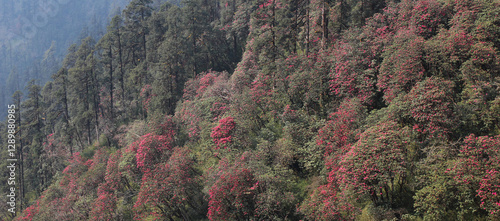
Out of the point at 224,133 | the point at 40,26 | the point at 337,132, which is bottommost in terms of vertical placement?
the point at 224,133

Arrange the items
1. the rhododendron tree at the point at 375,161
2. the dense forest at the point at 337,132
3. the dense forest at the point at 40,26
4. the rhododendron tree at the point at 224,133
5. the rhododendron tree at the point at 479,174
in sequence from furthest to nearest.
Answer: the dense forest at the point at 40,26
the rhododendron tree at the point at 224,133
the dense forest at the point at 337,132
the rhododendron tree at the point at 375,161
the rhododendron tree at the point at 479,174

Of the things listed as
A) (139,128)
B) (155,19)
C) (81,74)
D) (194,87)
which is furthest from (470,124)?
Result: (81,74)

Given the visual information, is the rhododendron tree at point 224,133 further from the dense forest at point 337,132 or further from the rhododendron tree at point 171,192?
the rhododendron tree at point 171,192

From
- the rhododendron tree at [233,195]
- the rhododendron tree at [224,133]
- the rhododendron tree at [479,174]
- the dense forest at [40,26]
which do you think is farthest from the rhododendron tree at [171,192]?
the dense forest at [40,26]

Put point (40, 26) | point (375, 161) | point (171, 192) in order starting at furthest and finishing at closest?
point (40, 26), point (171, 192), point (375, 161)

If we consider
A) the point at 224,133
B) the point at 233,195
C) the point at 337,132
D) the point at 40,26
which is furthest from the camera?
the point at 40,26

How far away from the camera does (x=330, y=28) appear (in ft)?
74.1

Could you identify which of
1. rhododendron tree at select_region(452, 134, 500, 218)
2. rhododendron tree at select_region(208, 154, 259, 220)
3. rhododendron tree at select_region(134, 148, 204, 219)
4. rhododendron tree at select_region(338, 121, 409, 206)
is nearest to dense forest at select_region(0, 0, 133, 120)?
rhododendron tree at select_region(134, 148, 204, 219)

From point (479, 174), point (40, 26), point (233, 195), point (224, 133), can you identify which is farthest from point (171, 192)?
point (40, 26)

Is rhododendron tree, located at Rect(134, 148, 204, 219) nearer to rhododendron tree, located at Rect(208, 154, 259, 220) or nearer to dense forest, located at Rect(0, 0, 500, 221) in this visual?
dense forest, located at Rect(0, 0, 500, 221)

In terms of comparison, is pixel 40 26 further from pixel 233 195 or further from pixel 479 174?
pixel 479 174

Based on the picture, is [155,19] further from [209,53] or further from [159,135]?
[159,135]

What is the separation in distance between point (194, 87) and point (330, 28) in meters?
14.6

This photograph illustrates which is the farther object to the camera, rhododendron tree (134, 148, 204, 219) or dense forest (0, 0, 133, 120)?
dense forest (0, 0, 133, 120)
